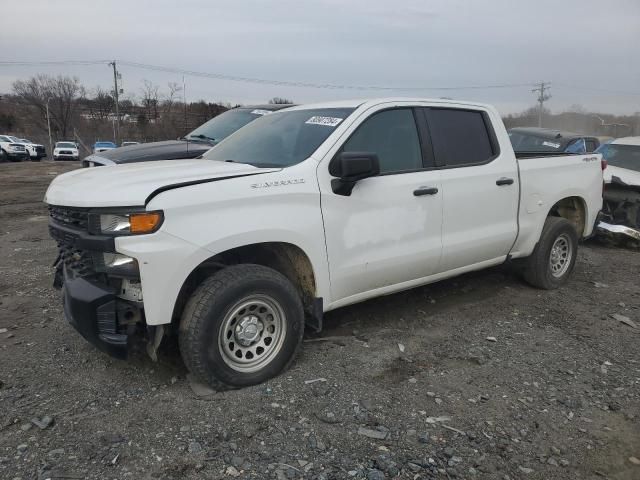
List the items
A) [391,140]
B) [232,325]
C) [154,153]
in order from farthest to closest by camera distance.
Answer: [154,153]
[391,140]
[232,325]

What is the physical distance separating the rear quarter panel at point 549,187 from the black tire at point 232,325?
2.71 metres

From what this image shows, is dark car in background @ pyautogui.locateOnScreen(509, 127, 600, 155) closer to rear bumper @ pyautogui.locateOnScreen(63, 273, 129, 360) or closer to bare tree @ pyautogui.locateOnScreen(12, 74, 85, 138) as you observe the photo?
rear bumper @ pyautogui.locateOnScreen(63, 273, 129, 360)

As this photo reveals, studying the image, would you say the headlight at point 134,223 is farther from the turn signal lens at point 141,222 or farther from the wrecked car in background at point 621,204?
the wrecked car in background at point 621,204

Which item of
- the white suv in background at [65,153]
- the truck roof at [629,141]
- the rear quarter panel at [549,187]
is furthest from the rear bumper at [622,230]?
the white suv in background at [65,153]

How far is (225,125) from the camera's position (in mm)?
7801

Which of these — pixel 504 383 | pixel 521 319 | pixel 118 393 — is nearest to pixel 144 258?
pixel 118 393

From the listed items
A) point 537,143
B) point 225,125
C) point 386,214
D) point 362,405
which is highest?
point 225,125

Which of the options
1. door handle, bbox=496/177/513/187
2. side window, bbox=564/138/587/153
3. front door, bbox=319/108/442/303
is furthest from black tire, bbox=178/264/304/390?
side window, bbox=564/138/587/153

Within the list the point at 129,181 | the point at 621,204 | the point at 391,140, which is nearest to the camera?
the point at 129,181

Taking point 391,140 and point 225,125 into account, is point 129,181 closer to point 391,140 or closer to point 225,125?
point 391,140

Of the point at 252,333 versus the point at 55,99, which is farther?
the point at 55,99

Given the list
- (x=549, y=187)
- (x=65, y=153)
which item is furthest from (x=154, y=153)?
(x=65, y=153)

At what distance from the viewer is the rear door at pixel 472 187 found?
4.34 m

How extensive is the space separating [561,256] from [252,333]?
12.8 feet
